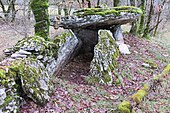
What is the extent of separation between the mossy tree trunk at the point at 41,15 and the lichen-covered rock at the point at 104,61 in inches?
68.3

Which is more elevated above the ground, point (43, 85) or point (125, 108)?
point (43, 85)

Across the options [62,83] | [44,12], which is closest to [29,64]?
[62,83]

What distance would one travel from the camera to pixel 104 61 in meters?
7.31

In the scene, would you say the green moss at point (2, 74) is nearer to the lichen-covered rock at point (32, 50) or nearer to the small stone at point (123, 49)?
the lichen-covered rock at point (32, 50)

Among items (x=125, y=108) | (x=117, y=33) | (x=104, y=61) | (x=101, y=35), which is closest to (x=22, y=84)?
(x=125, y=108)

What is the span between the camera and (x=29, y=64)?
5.14 meters

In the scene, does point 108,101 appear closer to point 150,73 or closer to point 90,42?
point 150,73

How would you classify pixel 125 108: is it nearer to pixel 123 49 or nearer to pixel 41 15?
pixel 41 15

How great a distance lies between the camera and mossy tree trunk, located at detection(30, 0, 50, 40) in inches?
279

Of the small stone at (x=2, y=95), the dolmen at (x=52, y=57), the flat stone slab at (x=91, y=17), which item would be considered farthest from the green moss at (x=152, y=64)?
the small stone at (x=2, y=95)

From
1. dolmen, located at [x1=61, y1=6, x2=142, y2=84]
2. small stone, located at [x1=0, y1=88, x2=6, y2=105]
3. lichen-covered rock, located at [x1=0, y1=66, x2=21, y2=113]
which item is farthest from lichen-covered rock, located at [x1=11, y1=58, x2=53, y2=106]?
dolmen, located at [x1=61, y1=6, x2=142, y2=84]

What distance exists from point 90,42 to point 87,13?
1.74 meters

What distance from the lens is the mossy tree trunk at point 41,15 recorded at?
7094 millimetres

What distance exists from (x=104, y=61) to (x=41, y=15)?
2.41 metres
